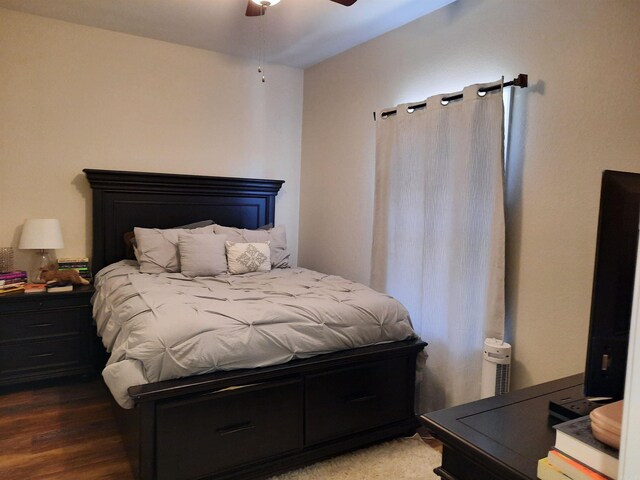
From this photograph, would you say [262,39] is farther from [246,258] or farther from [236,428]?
[236,428]

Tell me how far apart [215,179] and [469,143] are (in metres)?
2.16

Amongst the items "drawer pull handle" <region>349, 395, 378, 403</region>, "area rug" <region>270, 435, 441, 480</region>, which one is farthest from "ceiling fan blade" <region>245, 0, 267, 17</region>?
"area rug" <region>270, 435, 441, 480</region>

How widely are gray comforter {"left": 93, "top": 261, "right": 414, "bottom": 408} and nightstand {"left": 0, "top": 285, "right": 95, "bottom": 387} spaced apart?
0.31 m

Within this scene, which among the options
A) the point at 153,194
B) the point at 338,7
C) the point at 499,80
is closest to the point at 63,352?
the point at 153,194

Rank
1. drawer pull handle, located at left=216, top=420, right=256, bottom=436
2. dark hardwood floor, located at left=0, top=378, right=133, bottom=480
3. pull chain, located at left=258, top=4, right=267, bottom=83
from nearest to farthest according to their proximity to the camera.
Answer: drawer pull handle, located at left=216, top=420, right=256, bottom=436 < dark hardwood floor, located at left=0, top=378, right=133, bottom=480 < pull chain, located at left=258, top=4, right=267, bottom=83

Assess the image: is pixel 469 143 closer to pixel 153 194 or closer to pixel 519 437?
pixel 519 437

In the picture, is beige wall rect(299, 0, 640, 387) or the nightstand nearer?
beige wall rect(299, 0, 640, 387)

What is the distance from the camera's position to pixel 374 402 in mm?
2385

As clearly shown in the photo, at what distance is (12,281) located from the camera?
3.07 meters

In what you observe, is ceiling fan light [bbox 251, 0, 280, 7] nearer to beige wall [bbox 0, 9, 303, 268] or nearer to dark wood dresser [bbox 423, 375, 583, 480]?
beige wall [bbox 0, 9, 303, 268]

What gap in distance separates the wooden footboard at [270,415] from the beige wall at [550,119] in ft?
2.23

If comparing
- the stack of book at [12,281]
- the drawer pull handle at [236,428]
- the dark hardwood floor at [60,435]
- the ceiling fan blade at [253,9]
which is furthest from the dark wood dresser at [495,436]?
the stack of book at [12,281]

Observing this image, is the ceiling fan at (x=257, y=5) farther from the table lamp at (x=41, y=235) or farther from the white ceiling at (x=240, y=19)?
the table lamp at (x=41, y=235)

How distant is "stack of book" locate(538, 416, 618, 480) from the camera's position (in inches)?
31.2
